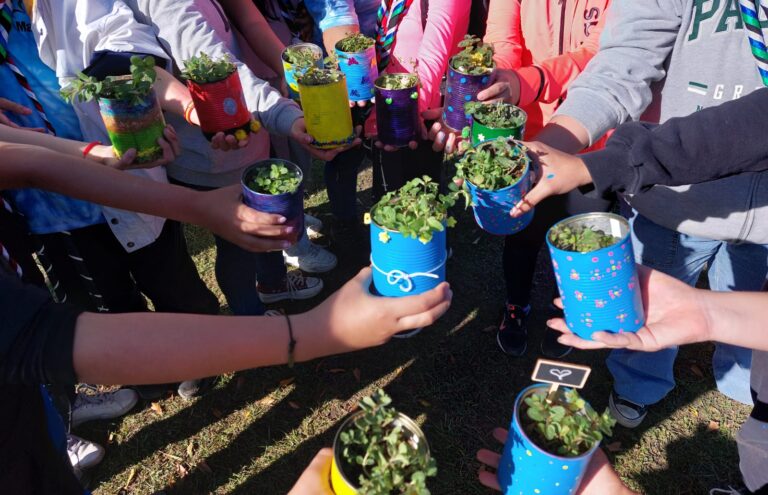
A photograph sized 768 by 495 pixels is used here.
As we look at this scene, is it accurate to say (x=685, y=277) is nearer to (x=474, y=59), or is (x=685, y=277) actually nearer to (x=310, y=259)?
(x=474, y=59)

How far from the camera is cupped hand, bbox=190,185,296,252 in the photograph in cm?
225

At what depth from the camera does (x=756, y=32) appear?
6.64 feet

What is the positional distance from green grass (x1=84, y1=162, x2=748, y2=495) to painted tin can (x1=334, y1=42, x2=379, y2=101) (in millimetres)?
1684

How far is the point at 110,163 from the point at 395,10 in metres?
1.96

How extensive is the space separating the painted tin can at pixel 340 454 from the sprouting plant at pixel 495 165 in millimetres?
1052

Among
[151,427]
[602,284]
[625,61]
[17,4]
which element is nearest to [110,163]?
[17,4]

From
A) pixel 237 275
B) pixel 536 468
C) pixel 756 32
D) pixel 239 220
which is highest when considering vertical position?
pixel 756 32

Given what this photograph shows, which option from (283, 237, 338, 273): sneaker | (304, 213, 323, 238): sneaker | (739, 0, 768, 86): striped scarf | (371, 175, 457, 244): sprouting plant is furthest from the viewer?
(304, 213, 323, 238): sneaker

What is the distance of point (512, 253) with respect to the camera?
10.4 ft

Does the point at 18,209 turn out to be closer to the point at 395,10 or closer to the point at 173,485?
the point at 173,485

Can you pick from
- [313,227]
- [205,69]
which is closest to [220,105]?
[205,69]

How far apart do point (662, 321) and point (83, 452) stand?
120 inches

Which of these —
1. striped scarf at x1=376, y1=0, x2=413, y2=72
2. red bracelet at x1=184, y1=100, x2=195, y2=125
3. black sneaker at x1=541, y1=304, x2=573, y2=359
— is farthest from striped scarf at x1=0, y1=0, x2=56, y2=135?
black sneaker at x1=541, y1=304, x2=573, y2=359

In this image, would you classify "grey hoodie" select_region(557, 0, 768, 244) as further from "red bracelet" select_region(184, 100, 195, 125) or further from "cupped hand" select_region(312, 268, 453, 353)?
"red bracelet" select_region(184, 100, 195, 125)
